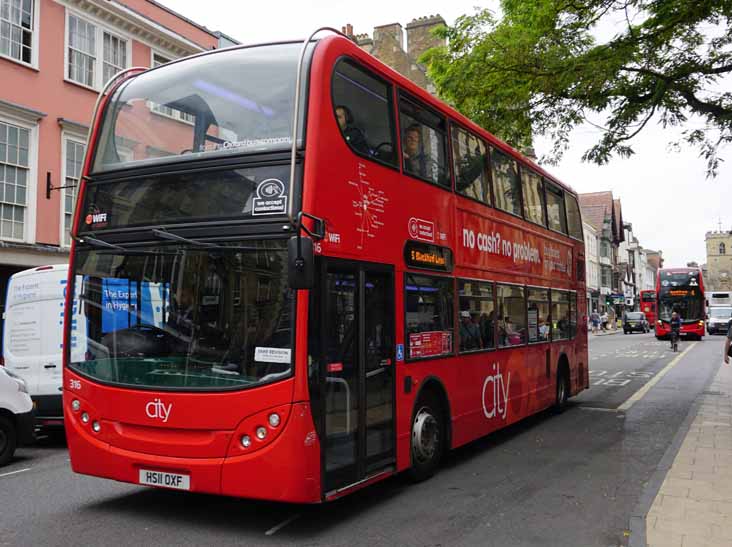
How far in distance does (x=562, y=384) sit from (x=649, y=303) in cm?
5414

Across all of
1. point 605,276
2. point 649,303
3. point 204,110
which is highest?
point 605,276

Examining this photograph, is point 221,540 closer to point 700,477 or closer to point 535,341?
point 700,477

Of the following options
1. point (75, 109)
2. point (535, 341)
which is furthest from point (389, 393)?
point (75, 109)

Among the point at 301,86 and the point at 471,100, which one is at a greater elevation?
the point at 471,100

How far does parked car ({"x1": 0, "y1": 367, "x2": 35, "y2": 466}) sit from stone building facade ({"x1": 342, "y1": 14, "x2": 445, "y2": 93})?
120ft

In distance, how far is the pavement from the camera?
5359 millimetres

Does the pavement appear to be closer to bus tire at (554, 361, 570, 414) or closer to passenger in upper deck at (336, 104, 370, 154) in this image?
bus tire at (554, 361, 570, 414)

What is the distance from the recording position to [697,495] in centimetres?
658

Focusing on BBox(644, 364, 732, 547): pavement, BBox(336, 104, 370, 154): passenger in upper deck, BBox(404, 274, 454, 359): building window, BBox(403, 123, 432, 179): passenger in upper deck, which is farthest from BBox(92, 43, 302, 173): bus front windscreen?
BBox(644, 364, 732, 547): pavement

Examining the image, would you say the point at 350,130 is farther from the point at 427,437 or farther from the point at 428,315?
the point at 427,437

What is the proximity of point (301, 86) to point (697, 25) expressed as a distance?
8615 mm

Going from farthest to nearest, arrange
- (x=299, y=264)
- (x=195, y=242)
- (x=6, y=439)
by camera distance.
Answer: (x=6, y=439) < (x=195, y=242) < (x=299, y=264)

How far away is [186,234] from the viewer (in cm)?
566

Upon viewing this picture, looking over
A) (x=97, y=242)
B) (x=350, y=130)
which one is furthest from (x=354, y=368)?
(x=97, y=242)
